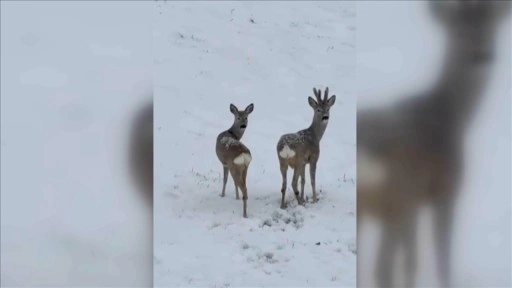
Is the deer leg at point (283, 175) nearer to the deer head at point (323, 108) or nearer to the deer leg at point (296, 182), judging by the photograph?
the deer leg at point (296, 182)

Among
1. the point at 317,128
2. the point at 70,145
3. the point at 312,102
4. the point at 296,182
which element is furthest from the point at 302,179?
the point at 70,145

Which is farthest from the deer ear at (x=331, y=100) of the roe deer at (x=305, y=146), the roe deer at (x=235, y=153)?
the roe deer at (x=235, y=153)

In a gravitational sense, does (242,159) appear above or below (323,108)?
below

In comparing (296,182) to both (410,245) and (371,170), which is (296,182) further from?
(410,245)

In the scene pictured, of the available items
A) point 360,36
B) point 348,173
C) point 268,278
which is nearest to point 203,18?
point 360,36

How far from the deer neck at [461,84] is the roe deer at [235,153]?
89 cm

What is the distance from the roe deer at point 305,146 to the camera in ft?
12.0

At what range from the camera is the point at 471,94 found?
3.72 metres

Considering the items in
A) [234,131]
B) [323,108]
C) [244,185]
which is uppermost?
[323,108]

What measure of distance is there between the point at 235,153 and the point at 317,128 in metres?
0.38

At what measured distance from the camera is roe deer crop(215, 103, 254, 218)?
3625 millimetres

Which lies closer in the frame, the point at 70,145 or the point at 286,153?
the point at 70,145

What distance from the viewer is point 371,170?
12.0 feet

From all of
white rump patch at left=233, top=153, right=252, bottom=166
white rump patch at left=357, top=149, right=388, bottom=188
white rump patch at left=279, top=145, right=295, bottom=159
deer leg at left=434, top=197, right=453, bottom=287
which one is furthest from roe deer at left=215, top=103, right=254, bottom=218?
deer leg at left=434, top=197, right=453, bottom=287
